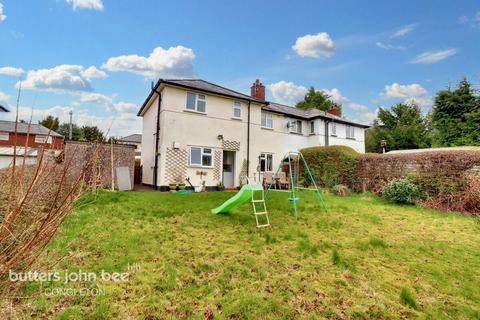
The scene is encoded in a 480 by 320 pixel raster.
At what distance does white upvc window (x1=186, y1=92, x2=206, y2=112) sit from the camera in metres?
14.2

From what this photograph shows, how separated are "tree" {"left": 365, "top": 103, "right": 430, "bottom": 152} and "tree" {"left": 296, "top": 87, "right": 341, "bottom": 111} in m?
7.89

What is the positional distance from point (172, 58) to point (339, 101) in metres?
33.5

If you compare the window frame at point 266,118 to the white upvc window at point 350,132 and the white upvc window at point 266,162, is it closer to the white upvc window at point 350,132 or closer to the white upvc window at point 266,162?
the white upvc window at point 266,162

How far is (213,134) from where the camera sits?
49.1 feet

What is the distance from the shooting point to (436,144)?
2311 centimetres

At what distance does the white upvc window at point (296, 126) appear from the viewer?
19.6 m

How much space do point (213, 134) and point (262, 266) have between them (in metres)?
11.5

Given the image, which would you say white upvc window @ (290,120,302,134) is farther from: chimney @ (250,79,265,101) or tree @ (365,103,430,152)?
tree @ (365,103,430,152)

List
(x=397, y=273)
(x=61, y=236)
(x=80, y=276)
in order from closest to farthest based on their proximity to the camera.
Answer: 1. (x=80, y=276)
2. (x=397, y=273)
3. (x=61, y=236)

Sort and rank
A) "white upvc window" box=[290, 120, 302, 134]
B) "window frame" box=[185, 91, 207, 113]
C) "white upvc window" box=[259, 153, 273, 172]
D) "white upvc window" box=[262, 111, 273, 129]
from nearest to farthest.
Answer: "window frame" box=[185, 91, 207, 113], "white upvc window" box=[259, 153, 273, 172], "white upvc window" box=[262, 111, 273, 129], "white upvc window" box=[290, 120, 302, 134]

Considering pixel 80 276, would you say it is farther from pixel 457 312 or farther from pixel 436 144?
pixel 436 144

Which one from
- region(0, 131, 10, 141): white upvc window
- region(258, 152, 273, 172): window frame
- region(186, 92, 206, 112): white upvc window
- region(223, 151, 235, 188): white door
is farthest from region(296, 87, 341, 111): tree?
region(0, 131, 10, 141): white upvc window

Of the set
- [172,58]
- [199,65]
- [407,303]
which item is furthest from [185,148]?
[407,303]

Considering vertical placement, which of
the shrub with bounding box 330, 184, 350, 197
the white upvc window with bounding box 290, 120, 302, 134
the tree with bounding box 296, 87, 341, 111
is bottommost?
the shrub with bounding box 330, 184, 350, 197
